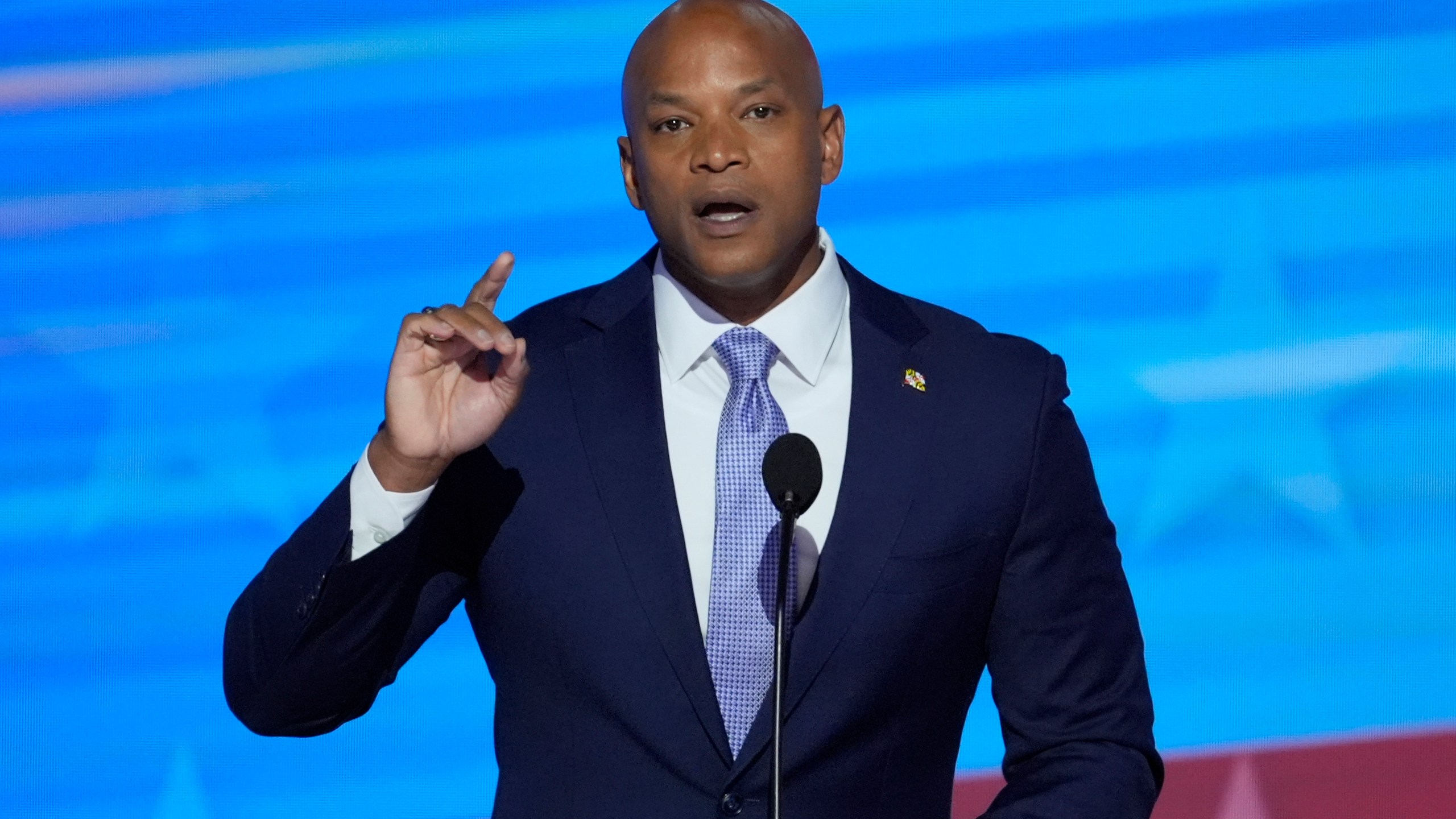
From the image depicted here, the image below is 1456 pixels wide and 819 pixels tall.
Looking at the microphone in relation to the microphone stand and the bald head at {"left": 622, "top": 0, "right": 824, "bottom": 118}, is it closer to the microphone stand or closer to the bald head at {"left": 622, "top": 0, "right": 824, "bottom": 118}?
the microphone stand

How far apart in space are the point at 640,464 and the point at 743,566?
0.46 feet

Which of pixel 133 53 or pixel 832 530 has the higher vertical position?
pixel 133 53

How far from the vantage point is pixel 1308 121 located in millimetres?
2887

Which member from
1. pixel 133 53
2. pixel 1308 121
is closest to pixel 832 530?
pixel 1308 121

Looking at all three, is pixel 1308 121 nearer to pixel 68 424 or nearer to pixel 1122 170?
pixel 1122 170

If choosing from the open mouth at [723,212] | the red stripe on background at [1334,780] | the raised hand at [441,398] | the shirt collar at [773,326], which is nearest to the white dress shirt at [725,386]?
the shirt collar at [773,326]

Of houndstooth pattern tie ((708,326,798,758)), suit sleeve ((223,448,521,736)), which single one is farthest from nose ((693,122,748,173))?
suit sleeve ((223,448,521,736))

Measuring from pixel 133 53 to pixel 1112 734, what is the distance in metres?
1.97

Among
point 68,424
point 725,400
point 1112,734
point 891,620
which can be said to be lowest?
point 1112,734

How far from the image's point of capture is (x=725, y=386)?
74.4 inches

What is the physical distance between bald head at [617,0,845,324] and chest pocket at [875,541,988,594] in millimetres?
317

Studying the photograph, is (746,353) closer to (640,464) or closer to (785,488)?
(640,464)

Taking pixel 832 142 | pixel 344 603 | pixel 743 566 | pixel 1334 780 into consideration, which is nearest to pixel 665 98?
pixel 832 142

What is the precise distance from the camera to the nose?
5.83 ft
